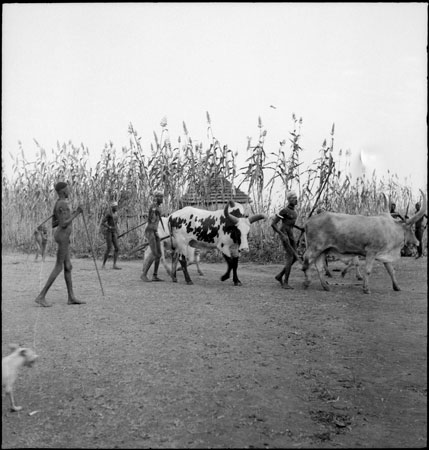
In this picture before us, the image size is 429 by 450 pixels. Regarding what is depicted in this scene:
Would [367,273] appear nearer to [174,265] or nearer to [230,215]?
[230,215]

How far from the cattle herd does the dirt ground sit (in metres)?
1.08

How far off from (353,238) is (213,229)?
1.80 meters

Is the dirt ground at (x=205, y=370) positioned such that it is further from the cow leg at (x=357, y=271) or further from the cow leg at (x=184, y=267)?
the cow leg at (x=357, y=271)

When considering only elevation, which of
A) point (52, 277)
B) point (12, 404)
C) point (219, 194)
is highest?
point (219, 194)

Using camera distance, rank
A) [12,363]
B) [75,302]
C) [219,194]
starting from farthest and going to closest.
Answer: [219,194] → [75,302] → [12,363]

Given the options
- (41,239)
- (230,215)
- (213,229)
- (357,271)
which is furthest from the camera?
(213,229)

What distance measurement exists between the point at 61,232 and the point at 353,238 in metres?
3.74

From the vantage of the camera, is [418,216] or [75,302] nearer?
[75,302]

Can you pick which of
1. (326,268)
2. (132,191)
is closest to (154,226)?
(132,191)

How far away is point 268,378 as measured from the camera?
3.25m

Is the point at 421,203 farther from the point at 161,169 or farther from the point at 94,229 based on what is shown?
the point at 94,229

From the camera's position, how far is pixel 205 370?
11.0ft

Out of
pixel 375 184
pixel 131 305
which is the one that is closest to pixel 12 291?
pixel 131 305

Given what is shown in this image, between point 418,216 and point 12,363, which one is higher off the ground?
point 418,216
